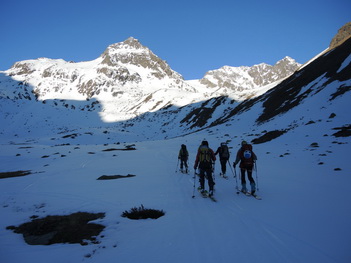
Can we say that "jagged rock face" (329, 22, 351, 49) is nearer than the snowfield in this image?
No

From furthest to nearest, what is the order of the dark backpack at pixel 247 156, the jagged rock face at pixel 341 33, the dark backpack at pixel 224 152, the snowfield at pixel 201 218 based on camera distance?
the jagged rock face at pixel 341 33 → the dark backpack at pixel 224 152 → the dark backpack at pixel 247 156 → the snowfield at pixel 201 218

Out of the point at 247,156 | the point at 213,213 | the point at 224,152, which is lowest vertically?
the point at 213,213

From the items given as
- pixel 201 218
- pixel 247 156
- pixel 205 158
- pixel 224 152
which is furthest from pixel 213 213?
pixel 224 152

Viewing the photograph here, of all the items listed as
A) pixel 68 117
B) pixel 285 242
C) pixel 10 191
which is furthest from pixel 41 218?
pixel 68 117

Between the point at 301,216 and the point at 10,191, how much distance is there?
596 inches

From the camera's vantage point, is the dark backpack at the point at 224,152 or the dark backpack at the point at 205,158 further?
the dark backpack at the point at 224,152

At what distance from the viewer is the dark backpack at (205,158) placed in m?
9.71

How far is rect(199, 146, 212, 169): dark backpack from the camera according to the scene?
9711 millimetres

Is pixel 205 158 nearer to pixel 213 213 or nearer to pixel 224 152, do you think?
pixel 213 213

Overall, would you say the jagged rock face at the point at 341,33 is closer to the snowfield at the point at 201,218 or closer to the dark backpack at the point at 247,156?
the snowfield at the point at 201,218

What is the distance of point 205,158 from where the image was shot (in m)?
9.74

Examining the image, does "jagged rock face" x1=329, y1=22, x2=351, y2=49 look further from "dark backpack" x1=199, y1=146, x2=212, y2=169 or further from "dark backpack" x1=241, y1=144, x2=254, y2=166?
"dark backpack" x1=199, y1=146, x2=212, y2=169

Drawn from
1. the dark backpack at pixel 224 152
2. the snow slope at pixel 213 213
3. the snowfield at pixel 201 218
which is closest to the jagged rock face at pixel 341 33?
the snow slope at pixel 213 213

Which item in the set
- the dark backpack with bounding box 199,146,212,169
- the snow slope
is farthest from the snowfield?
the dark backpack with bounding box 199,146,212,169
